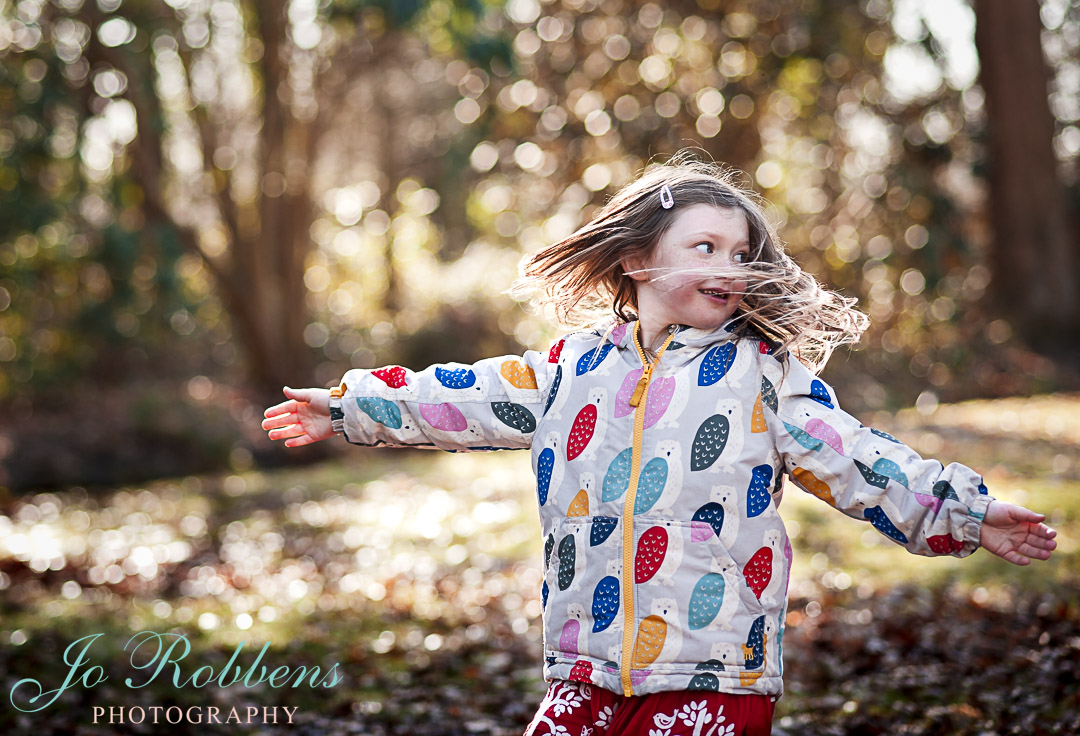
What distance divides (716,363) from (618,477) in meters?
0.38

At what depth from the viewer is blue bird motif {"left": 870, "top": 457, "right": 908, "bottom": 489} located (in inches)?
95.1

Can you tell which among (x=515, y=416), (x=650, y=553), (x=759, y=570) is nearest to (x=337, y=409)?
(x=515, y=416)

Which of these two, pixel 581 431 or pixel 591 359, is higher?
pixel 591 359

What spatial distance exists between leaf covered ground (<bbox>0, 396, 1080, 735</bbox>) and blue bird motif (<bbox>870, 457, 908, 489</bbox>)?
6.56 feet

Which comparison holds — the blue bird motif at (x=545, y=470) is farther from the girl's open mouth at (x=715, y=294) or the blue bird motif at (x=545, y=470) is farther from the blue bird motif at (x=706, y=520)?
the girl's open mouth at (x=715, y=294)

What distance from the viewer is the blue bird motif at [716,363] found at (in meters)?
2.61

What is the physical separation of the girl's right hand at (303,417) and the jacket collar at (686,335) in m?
0.79

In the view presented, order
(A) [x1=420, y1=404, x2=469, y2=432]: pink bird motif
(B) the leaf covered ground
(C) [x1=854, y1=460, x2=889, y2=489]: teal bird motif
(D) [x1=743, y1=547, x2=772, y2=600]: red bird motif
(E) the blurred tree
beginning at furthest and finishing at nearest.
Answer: (E) the blurred tree
(B) the leaf covered ground
(A) [x1=420, y1=404, x2=469, y2=432]: pink bird motif
(D) [x1=743, y1=547, x2=772, y2=600]: red bird motif
(C) [x1=854, y1=460, x2=889, y2=489]: teal bird motif

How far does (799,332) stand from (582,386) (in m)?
0.58

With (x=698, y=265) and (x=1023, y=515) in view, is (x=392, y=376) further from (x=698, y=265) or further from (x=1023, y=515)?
(x=1023, y=515)

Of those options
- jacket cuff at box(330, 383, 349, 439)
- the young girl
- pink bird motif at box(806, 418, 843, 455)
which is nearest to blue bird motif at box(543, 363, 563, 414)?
the young girl

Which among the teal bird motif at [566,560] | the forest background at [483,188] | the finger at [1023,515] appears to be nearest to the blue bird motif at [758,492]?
the teal bird motif at [566,560]

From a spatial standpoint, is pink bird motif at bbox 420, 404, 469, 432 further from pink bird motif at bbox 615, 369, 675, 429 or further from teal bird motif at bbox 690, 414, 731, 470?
teal bird motif at bbox 690, 414, 731, 470

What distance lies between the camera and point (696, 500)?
2.51 metres
